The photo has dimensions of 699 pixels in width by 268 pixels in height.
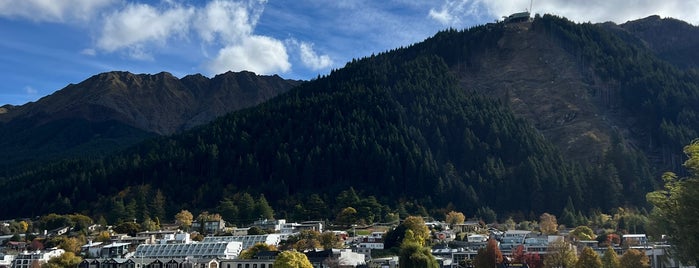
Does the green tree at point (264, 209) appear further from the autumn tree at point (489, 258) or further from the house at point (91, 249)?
the autumn tree at point (489, 258)

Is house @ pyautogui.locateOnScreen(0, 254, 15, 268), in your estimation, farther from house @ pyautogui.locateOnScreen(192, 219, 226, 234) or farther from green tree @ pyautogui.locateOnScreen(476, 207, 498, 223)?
green tree @ pyautogui.locateOnScreen(476, 207, 498, 223)

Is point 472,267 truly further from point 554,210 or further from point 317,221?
point 554,210

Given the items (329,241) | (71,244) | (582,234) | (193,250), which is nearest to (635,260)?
(582,234)

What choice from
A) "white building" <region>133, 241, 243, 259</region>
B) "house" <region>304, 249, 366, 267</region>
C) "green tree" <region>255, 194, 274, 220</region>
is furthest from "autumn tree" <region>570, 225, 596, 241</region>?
"green tree" <region>255, 194, 274, 220</region>

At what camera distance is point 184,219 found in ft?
545

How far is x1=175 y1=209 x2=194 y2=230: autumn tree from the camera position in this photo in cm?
16455

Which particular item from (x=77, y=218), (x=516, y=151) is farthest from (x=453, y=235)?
(x=77, y=218)

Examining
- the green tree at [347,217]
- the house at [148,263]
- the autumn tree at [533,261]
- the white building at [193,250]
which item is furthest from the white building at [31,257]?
the autumn tree at [533,261]

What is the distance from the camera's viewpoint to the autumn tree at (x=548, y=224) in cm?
14634

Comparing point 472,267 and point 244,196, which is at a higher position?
point 244,196

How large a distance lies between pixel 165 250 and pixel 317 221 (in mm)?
41039

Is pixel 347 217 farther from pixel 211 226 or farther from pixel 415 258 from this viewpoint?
pixel 415 258

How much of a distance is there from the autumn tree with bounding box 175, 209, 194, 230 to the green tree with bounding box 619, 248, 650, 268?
92.7m

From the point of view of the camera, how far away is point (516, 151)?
197 metres
